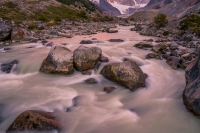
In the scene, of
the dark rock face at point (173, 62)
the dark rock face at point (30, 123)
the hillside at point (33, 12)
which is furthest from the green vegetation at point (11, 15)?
the dark rock face at point (30, 123)

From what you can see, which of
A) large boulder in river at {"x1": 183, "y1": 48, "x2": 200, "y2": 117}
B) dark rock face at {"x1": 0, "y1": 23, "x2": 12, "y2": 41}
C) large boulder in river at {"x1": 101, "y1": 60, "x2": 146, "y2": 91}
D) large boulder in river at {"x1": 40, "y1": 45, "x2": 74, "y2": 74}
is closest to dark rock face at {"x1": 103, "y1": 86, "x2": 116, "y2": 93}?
large boulder in river at {"x1": 101, "y1": 60, "x2": 146, "y2": 91}

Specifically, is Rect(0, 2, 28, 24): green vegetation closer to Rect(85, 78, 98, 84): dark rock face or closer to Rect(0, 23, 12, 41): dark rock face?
Rect(0, 23, 12, 41): dark rock face

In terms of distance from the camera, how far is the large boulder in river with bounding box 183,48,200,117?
20.7 feet

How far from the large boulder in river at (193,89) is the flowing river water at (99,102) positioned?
409mm

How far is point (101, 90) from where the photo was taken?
29.9ft

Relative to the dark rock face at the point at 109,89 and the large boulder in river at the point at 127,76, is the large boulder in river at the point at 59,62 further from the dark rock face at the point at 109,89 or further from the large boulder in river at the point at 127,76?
the dark rock face at the point at 109,89

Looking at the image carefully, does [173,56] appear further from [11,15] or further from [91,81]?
[11,15]

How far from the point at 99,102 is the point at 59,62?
12.9 ft

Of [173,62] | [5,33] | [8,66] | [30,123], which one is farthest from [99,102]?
[5,33]

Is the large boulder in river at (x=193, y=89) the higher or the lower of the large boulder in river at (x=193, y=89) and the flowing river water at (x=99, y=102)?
the higher

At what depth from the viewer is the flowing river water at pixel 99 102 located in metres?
6.42

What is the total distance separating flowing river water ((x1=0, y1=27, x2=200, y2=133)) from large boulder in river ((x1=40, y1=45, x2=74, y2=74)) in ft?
1.28

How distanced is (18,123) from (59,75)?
535cm

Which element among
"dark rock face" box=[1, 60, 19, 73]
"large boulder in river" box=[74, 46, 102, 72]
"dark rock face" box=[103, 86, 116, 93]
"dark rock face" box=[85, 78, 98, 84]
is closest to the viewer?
"dark rock face" box=[103, 86, 116, 93]
